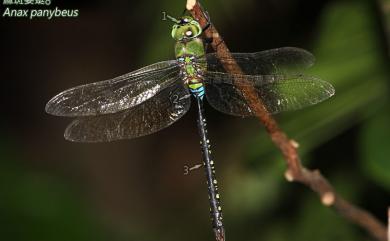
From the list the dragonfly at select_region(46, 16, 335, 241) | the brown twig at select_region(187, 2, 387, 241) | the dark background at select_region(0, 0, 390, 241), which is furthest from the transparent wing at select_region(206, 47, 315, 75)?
the dark background at select_region(0, 0, 390, 241)

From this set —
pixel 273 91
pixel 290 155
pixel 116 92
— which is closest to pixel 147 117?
pixel 116 92

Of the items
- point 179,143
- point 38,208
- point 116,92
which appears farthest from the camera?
point 179,143

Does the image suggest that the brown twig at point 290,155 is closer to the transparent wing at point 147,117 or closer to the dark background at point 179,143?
the dark background at point 179,143

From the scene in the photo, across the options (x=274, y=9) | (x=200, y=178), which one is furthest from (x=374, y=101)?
(x=200, y=178)

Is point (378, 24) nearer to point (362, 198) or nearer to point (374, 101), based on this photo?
point (374, 101)

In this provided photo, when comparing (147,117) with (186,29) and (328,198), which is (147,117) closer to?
(186,29)
